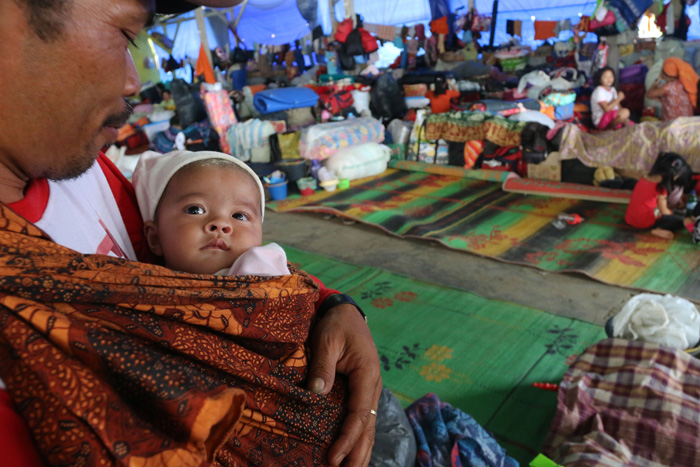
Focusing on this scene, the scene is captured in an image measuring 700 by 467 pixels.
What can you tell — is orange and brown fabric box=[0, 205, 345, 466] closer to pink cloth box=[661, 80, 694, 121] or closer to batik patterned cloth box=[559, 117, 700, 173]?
batik patterned cloth box=[559, 117, 700, 173]

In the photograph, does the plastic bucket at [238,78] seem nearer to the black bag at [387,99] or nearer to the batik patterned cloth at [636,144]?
the black bag at [387,99]

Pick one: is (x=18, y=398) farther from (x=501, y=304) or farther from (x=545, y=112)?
(x=545, y=112)

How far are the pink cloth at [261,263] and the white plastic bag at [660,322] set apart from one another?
1.85 m

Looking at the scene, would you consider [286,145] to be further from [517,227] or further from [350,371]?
[350,371]

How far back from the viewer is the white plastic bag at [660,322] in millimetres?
2184

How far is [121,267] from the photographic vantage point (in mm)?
726

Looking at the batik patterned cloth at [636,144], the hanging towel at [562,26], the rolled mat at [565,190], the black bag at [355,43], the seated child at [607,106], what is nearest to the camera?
the batik patterned cloth at [636,144]

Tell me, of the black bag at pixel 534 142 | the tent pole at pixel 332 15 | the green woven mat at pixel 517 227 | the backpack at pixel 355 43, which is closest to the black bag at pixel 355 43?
the backpack at pixel 355 43

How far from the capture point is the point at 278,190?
18.4 feet

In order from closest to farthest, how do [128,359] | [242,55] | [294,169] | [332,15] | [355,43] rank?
[128,359] → [294,169] → [355,43] → [332,15] → [242,55]

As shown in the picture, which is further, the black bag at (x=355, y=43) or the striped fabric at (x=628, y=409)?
the black bag at (x=355, y=43)

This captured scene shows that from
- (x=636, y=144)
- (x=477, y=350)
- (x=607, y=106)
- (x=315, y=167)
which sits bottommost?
(x=477, y=350)

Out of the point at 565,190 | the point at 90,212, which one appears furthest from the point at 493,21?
the point at 90,212

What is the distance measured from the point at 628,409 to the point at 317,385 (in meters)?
1.49
